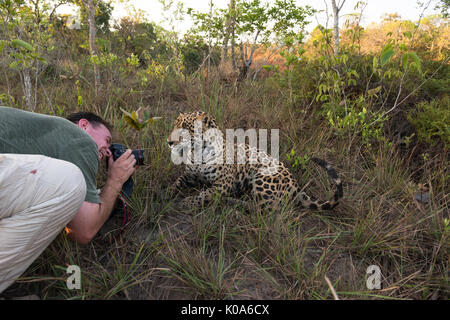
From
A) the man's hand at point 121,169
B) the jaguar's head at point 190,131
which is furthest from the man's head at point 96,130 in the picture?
the jaguar's head at point 190,131

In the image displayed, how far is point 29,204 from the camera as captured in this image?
1.54 metres

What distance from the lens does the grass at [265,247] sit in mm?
1857

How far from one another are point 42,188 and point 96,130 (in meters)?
1.01

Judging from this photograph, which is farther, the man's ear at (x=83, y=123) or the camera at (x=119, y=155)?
the man's ear at (x=83, y=123)

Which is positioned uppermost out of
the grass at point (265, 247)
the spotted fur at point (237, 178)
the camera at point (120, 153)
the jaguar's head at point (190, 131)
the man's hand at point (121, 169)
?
the jaguar's head at point (190, 131)

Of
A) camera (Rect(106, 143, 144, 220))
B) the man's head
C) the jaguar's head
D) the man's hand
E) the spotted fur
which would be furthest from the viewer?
the jaguar's head

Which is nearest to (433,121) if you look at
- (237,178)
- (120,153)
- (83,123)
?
(237,178)

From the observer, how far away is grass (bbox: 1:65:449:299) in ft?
6.09

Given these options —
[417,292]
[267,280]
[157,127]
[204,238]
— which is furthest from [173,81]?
[417,292]

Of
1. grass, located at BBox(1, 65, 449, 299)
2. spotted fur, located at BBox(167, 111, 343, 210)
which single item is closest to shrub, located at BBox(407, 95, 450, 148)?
grass, located at BBox(1, 65, 449, 299)

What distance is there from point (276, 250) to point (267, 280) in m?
0.24

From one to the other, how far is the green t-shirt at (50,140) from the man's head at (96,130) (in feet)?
1.30

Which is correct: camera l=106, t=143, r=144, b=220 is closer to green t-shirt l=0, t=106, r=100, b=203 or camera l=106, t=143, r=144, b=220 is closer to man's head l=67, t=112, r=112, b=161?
man's head l=67, t=112, r=112, b=161

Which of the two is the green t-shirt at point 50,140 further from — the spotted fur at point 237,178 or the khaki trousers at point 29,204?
the spotted fur at point 237,178
